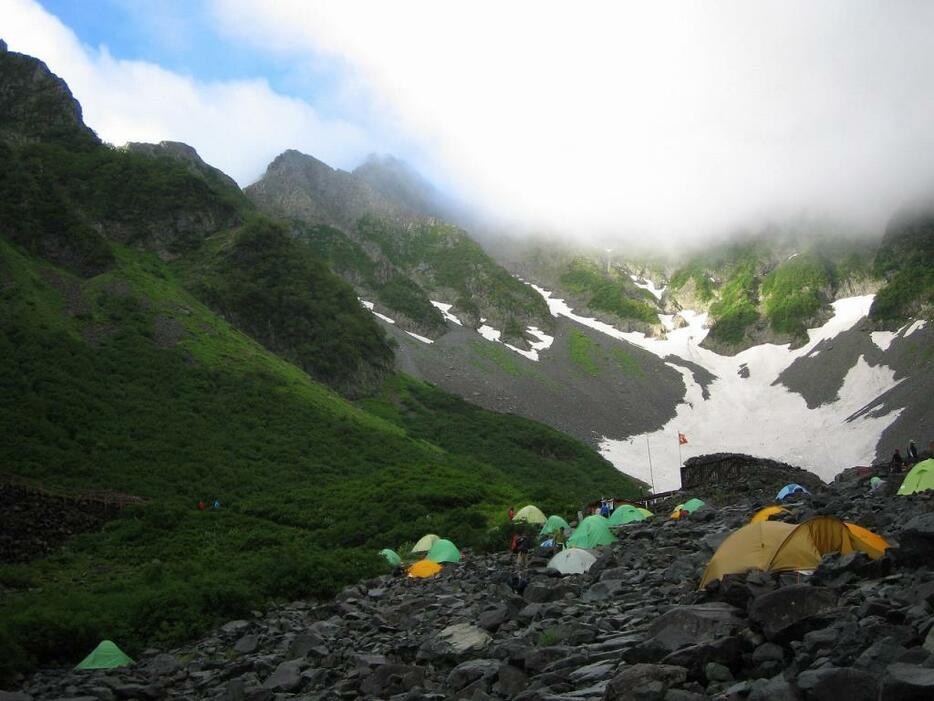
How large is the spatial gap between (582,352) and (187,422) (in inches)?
4951

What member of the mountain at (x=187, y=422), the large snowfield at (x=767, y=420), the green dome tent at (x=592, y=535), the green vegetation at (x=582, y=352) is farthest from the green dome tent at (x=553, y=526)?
the green vegetation at (x=582, y=352)

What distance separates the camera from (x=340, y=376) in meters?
Result: 101

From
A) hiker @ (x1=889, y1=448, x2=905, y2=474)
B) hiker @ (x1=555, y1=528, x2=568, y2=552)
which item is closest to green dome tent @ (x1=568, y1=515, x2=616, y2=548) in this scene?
hiker @ (x1=555, y1=528, x2=568, y2=552)

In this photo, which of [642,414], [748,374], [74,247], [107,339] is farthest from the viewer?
[748,374]

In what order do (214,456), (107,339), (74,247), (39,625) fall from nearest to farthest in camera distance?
1. (39,625)
2. (214,456)
3. (107,339)
4. (74,247)

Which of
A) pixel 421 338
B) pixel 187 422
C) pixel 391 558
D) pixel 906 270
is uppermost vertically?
pixel 906 270

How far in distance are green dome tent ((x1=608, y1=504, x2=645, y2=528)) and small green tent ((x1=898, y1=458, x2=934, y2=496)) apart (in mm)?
11119

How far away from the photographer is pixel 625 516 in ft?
104

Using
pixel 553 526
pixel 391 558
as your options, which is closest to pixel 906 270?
pixel 553 526

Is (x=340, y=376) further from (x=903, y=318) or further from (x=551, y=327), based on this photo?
(x=903, y=318)

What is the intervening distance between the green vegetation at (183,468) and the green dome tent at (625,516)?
6507mm

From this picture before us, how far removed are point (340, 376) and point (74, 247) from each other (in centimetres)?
3636

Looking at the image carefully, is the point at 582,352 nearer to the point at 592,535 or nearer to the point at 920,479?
the point at 592,535

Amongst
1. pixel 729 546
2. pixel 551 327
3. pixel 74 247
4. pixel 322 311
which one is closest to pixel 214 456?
pixel 74 247
